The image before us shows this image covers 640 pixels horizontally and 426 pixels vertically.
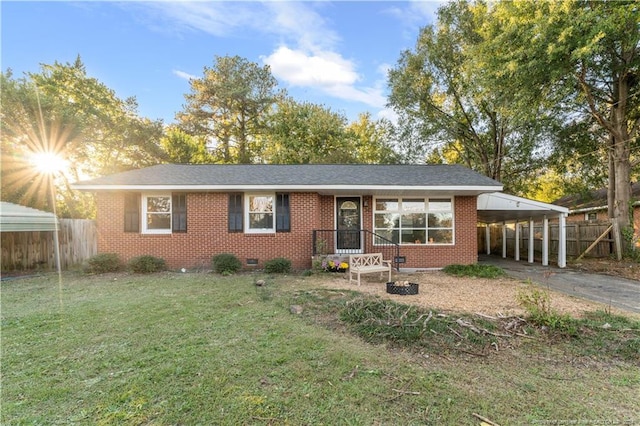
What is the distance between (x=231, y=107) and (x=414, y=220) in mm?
20370

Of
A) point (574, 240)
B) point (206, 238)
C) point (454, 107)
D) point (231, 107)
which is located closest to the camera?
point (206, 238)

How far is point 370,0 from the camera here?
10000 mm

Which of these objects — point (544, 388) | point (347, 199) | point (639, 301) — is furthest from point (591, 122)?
point (544, 388)

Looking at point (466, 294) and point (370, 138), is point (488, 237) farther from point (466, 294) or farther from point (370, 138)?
point (466, 294)

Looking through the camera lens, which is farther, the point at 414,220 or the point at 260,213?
the point at 414,220

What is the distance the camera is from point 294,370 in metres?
3.05

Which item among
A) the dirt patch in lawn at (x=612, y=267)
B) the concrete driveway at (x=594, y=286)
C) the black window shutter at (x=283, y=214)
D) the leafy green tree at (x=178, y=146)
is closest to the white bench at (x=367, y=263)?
the black window shutter at (x=283, y=214)

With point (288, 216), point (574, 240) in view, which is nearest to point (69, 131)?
point (288, 216)

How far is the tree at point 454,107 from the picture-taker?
60.3 ft

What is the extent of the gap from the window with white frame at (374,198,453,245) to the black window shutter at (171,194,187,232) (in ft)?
21.2

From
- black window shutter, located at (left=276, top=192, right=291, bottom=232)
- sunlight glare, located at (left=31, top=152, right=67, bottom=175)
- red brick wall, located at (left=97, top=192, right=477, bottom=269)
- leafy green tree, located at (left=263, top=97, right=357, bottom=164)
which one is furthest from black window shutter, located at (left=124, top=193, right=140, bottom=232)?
leafy green tree, located at (left=263, top=97, right=357, bottom=164)

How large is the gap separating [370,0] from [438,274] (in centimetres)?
925

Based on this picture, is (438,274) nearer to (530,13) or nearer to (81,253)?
(530,13)

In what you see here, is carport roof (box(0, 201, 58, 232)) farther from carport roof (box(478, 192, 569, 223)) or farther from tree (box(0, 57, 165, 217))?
carport roof (box(478, 192, 569, 223))
